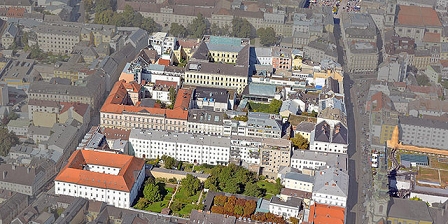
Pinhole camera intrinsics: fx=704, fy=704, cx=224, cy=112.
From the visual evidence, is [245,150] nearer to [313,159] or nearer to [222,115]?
[222,115]

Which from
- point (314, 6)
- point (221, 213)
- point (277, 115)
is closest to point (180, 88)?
point (277, 115)

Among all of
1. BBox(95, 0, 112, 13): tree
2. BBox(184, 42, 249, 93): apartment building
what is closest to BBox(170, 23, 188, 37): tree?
BBox(95, 0, 112, 13): tree

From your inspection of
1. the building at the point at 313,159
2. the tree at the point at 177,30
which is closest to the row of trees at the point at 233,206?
the building at the point at 313,159

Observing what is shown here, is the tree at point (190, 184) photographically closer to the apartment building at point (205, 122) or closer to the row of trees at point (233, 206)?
the row of trees at point (233, 206)

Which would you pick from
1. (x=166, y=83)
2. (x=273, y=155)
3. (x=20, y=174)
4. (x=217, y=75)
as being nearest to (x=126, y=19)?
(x=166, y=83)

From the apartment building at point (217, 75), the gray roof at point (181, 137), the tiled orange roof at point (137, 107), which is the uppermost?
the apartment building at point (217, 75)

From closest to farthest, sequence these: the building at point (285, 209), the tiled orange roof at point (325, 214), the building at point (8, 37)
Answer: the tiled orange roof at point (325, 214) < the building at point (285, 209) < the building at point (8, 37)

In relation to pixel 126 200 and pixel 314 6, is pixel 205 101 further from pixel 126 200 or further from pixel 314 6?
pixel 314 6
